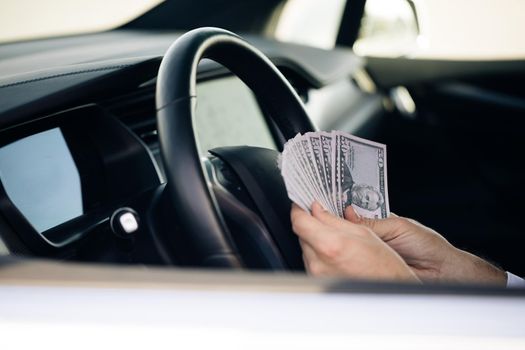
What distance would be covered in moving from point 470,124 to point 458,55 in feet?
1.22

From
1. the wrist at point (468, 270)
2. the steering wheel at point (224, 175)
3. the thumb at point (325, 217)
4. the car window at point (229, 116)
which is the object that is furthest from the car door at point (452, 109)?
the thumb at point (325, 217)

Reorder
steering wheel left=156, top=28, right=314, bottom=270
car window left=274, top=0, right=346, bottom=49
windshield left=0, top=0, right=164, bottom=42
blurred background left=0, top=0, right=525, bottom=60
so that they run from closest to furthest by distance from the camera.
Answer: steering wheel left=156, top=28, right=314, bottom=270
windshield left=0, top=0, right=164, bottom=42
blurred background left=0, top=0, right=525, bottom=60
car window left=274, top=0, right=346, bottom=49

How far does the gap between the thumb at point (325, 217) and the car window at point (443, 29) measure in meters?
1.53

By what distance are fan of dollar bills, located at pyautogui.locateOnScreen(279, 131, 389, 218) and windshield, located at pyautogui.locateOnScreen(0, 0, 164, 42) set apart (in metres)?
0.81

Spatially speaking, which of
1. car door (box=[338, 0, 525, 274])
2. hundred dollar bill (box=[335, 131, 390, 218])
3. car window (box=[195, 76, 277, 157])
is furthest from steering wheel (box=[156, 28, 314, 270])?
car door (box=[338, 0, 525, 274])

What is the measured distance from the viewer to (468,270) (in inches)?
49.5

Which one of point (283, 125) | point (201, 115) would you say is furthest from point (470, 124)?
point (283, 125)

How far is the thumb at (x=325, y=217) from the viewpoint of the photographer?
1.04 meters

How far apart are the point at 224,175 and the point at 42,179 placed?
0.38m

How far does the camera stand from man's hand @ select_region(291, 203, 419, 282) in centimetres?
99

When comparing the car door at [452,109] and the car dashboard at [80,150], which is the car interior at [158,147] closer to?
the car dashboard at [80,150]

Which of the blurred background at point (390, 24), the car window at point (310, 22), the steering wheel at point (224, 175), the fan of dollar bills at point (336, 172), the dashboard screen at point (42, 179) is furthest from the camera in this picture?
the car window at point (310, 22)

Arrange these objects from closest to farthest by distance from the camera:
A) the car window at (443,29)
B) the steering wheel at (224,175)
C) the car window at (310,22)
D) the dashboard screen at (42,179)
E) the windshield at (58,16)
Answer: the steering wheel at (224,175), the dashboard screen at (42,179), the windshield at (58,16), the car window at (443,29), the car window at (310,22)

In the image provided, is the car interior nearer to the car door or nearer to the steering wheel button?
the steering wheel button
